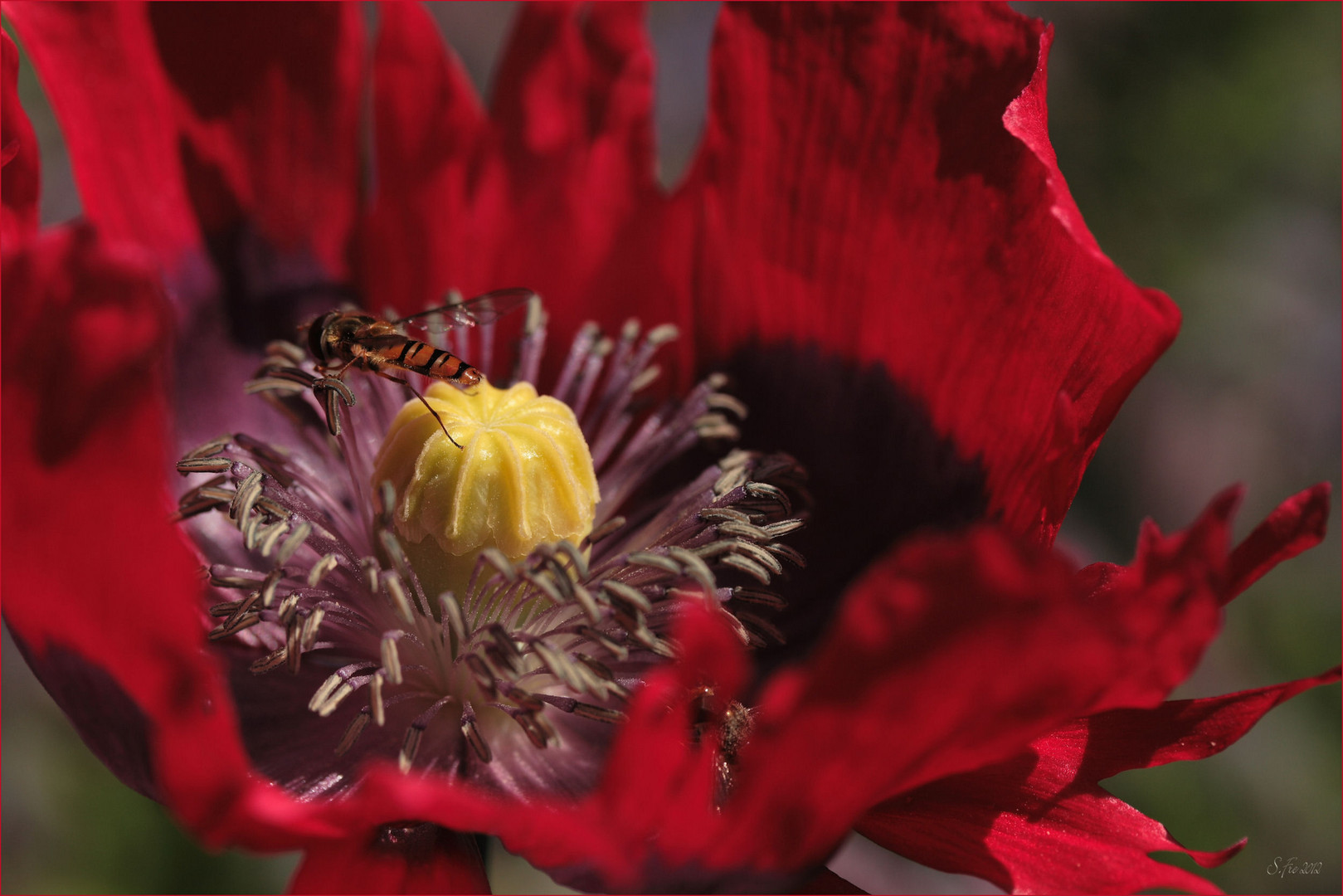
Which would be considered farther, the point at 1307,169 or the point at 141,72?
the point at 1307,169

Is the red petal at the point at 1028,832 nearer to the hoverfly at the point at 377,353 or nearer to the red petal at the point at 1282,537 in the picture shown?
the red petal at the point at 1282,537

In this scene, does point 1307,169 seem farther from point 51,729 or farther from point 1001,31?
point 51,729

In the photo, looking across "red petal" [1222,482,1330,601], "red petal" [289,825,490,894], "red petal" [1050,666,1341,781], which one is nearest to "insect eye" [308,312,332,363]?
"red petal" [289,825,490,894]

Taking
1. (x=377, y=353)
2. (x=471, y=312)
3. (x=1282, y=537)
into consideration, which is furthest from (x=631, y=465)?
(x=1282, y=537)

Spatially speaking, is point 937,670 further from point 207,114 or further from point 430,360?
point 207,114

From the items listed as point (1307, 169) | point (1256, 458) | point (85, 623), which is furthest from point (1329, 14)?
point (85, 623)
